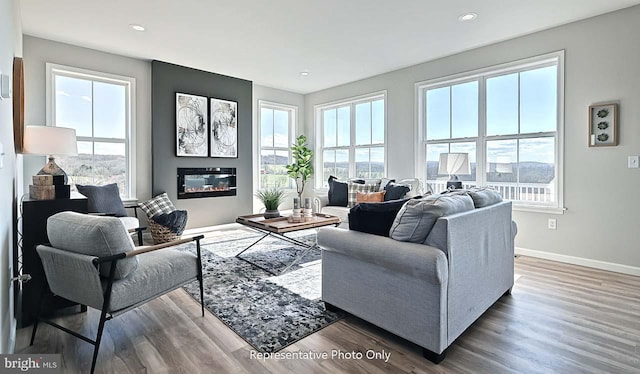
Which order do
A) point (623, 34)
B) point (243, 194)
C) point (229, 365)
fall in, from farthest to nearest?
point (243, 194) → point (623, 34) → point (229, 365)

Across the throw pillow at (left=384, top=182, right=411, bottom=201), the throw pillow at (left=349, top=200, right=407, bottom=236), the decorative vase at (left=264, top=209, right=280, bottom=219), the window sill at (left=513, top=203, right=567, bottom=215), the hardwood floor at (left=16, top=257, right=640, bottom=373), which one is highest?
the throw pillow at (left=384, top=182, right=411, bottom=201)

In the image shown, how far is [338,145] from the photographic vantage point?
6789 mm

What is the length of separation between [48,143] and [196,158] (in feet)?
9.04

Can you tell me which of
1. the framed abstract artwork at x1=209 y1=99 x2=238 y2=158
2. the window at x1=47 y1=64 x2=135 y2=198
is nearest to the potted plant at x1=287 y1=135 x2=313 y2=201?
the framed abstract artwork at x1=209 y1=99 x2=238 y2=158

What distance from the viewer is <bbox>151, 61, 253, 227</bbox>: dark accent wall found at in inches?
199

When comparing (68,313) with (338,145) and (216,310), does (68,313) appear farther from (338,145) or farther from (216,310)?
(338,145)

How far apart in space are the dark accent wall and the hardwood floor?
9.51 ft

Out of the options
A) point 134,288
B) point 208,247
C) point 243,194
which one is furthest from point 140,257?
point 243,194

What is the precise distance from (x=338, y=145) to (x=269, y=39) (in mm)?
2984

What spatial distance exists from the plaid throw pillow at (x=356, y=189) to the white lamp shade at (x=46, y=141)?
357cm

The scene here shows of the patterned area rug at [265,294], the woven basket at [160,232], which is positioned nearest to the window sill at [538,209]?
the patterned area rug at [265,294]

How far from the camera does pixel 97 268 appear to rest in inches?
70.7

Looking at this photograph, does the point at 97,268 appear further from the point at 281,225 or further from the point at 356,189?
the point at 356,189

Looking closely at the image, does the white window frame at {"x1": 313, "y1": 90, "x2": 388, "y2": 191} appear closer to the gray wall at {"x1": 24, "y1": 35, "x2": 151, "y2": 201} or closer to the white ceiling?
the white ceiling
